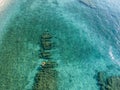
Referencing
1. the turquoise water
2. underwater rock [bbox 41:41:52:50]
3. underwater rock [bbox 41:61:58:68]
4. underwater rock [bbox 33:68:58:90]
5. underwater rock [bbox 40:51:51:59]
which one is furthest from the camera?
underwater rock [bbox 41:41:52:50]

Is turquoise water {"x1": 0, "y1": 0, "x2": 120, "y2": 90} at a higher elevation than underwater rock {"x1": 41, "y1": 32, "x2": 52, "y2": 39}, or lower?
lower

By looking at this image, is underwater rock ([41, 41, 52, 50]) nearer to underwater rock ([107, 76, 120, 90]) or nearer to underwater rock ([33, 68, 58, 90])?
underwater rock ([33, 68, 58, 90])

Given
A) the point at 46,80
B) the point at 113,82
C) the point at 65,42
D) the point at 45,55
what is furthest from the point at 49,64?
the point at 113,82

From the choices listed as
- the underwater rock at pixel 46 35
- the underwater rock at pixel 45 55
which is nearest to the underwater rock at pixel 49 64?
the underwater rock at pixel 45 55

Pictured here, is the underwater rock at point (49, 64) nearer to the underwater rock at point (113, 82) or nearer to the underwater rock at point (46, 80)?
the underwater rock at point (46, 80)

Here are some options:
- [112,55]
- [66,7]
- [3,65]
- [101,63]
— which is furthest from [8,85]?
[66,7]

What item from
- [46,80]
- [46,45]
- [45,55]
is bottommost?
[46,80]

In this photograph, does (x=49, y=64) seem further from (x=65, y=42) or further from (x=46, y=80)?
(x=65, y=42)

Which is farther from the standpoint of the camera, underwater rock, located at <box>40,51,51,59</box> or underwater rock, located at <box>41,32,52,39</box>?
underwater rock, located at <box>41,32,52,39</box>

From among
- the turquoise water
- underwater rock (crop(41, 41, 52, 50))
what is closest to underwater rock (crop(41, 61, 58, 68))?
the turquoise water
